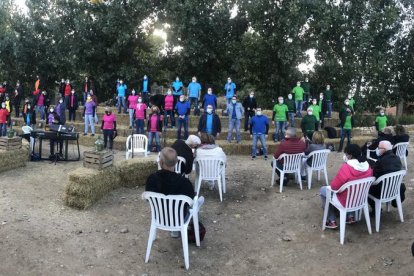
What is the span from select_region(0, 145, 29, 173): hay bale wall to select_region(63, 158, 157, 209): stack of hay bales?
3228 mm

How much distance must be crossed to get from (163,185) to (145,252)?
109cm

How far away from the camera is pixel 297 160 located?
8156 millimetres

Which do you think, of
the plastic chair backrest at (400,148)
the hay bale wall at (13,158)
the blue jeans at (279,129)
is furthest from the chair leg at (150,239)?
the blue jeans at (279,129)

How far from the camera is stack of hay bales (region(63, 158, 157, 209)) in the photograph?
22.7ft

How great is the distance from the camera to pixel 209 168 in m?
7.54

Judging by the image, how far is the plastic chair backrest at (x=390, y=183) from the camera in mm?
5832

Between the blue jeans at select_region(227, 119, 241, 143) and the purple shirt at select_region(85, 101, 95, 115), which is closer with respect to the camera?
the blue jeans at select_region(227, 119, 241, 143)

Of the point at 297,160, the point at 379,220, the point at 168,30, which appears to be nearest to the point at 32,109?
the point at 168,30

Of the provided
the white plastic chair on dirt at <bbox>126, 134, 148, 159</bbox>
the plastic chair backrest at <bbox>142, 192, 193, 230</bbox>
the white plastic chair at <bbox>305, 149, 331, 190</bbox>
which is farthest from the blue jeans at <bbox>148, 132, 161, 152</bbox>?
the plastic chair backrest at <bbox>142, 192, 193, 230</bbox>

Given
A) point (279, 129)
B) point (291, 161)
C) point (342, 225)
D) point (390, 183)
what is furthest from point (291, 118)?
point (342, 225)

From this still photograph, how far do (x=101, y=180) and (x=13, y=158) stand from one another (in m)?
3.63

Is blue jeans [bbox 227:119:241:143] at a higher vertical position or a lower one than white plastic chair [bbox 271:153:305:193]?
higher

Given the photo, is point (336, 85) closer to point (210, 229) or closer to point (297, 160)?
point (297, 160)

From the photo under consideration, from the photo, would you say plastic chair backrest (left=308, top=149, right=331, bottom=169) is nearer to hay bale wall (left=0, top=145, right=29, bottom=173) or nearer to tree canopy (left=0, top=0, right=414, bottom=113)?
hay bale wall (left=0, top=145, right=29, bottom=173)
